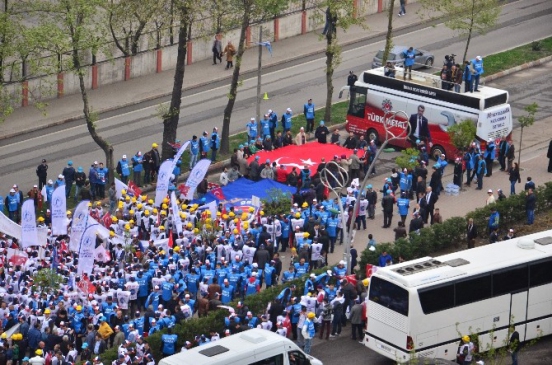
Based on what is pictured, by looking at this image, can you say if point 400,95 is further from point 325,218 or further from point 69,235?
point 69,235

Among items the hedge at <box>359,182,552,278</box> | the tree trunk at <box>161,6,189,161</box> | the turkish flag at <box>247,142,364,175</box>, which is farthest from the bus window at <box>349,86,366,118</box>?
the hedge at <box>359,182,552,278</box>

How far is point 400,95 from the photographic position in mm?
53531

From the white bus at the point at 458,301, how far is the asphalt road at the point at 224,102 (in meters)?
19.5

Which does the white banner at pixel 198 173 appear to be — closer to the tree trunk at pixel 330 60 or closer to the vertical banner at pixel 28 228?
the vertical banner at pixel 28 228

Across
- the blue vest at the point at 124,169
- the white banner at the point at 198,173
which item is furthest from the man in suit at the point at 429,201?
the blue vest at the point at 124,169

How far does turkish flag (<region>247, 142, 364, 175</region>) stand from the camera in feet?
165

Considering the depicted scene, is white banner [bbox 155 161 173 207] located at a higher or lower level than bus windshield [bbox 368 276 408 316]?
lower

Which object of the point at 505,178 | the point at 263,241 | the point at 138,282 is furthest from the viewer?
the point at 505,178

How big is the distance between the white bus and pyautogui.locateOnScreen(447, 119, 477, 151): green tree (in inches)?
533

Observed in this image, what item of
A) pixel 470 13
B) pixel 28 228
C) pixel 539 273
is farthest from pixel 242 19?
pixel 539 273

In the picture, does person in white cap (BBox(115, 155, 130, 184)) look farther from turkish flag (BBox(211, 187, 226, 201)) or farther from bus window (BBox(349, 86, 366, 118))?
bus window (BBox(349, 86, 366, 118))

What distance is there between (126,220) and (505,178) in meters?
15.2

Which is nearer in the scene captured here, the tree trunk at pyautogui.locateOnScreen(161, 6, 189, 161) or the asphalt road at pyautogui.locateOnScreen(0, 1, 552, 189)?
the tree trunk at pyautogui.locateOnScreen(161, 6, 189, 161)

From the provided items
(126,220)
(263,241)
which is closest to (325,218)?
(263,241)
